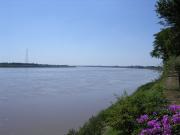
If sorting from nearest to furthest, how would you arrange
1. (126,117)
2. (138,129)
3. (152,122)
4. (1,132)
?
(152,122) → (138,129) → (126,117) → (1,132)

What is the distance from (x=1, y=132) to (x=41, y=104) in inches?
348

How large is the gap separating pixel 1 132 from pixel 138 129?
33.6 feet

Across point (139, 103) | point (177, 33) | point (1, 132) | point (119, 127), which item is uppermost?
point (177, 33)

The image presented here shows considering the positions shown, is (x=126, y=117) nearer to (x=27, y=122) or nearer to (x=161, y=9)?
(x=27, y=122)

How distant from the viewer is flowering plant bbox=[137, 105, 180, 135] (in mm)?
4785

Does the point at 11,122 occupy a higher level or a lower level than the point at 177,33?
lower

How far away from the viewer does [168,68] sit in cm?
1694

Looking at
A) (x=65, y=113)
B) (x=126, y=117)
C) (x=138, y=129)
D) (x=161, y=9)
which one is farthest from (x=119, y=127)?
(x=161, y=9)

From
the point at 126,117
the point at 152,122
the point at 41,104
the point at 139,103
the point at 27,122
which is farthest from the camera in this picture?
the point at 41,104

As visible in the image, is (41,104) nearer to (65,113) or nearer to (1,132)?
(65,113)

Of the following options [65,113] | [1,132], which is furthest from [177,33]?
[1,132]

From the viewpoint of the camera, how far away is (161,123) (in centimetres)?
518

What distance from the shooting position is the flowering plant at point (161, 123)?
479 cm

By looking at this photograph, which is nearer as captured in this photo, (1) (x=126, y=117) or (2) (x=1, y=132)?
(1) (x=126, y=117)
